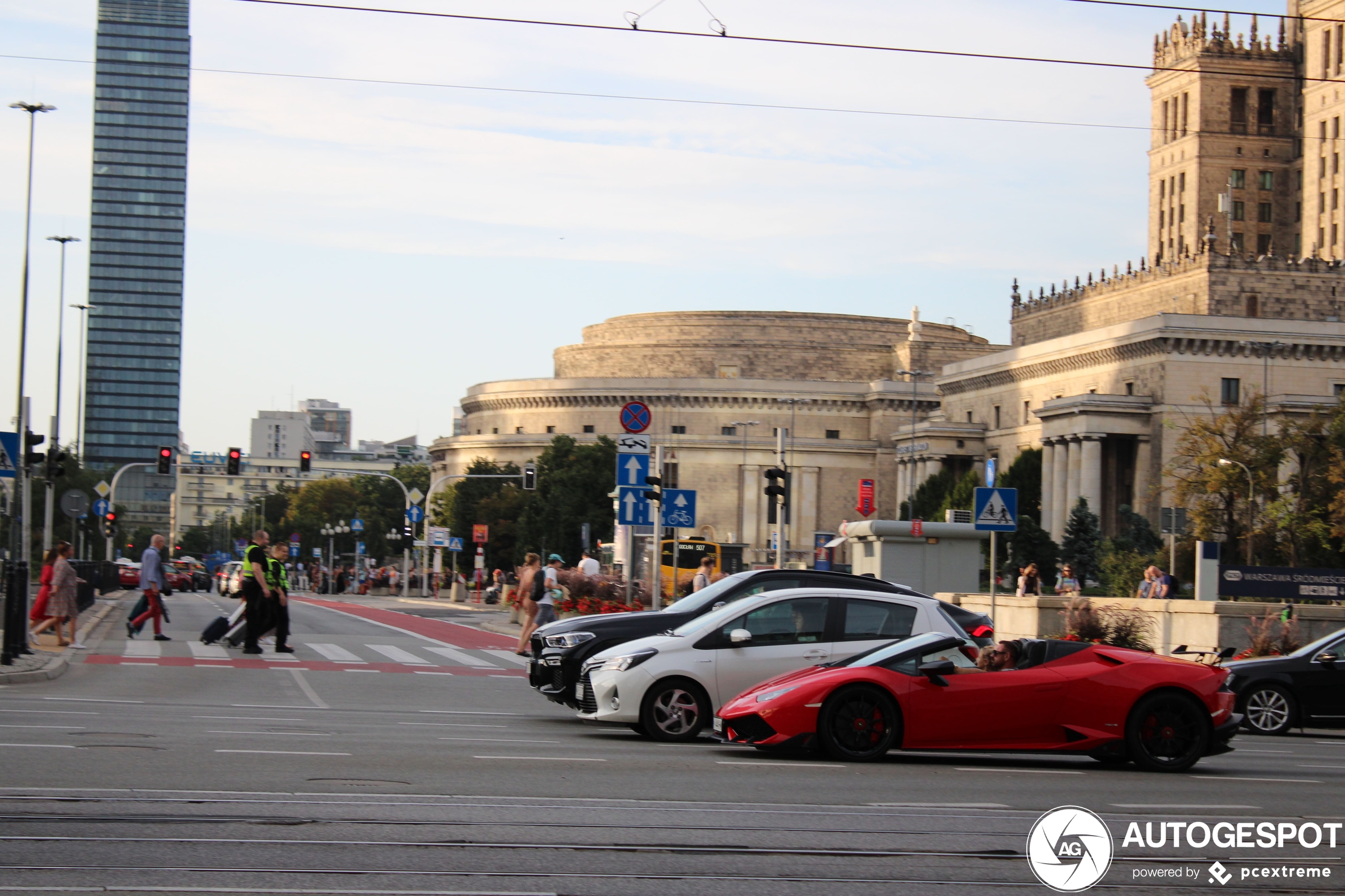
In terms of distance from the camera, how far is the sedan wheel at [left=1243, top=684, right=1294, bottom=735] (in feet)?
61.2

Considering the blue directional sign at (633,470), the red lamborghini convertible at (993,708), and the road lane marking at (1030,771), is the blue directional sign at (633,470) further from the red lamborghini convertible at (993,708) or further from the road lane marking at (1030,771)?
the road lane marking at (1030,771)

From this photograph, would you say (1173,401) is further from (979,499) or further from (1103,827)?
(1103,827)

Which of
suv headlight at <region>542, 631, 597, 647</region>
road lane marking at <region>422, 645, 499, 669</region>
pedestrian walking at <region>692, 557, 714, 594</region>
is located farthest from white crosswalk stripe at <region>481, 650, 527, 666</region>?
suv headlight at <region>542, 631, 597, 647</region>

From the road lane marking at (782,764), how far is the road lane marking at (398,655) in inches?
481

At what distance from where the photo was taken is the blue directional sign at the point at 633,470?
26.8 metres

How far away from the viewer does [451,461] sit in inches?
5664

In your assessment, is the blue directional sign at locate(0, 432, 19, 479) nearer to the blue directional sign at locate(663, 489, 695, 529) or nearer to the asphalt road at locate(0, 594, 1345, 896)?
the asphalt road at locate(0, 594, 1345, 896)

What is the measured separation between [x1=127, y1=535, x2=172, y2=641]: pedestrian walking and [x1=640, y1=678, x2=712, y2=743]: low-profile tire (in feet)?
43.3

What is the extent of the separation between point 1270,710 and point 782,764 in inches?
325

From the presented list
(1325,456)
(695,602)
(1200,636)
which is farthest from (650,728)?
(1325,456)

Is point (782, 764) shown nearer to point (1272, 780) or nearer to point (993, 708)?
point (993, 708)

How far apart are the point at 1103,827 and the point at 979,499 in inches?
582

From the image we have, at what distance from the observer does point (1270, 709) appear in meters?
18.7
